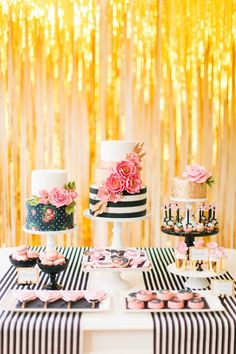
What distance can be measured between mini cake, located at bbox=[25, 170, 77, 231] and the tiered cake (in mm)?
96

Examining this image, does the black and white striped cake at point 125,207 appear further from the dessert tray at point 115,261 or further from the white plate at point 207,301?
the white plate at point 207,301

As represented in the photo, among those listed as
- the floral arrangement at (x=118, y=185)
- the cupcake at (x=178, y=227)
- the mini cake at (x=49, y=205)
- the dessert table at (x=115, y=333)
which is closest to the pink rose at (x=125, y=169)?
the floral arrangement at (x=118, y=185)

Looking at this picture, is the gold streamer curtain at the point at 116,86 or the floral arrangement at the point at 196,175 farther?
the gold streamer curtain at the point at 116,86

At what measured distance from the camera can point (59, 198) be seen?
5.41 feet

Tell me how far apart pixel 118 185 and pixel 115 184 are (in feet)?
0.04

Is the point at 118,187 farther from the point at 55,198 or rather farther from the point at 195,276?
the point at 195,276

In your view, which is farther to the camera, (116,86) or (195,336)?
(116,86)

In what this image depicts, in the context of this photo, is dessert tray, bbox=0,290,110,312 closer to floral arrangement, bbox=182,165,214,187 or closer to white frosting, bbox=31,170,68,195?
white frosting, bbox=31,170,68,195

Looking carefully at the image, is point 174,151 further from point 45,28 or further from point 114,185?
point 114,185

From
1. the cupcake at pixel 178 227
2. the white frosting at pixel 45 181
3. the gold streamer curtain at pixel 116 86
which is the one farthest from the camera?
the gold streamer curtain at pixel 116 86

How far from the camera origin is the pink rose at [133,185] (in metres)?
1.69

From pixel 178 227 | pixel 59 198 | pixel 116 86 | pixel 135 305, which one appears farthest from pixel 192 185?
pixel 116 86

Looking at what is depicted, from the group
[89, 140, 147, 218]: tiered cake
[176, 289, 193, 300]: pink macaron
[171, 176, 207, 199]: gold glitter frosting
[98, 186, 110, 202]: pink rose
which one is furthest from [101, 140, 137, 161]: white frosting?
[176, 289, 193, 300]: pink macaron

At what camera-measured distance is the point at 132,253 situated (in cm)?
168
